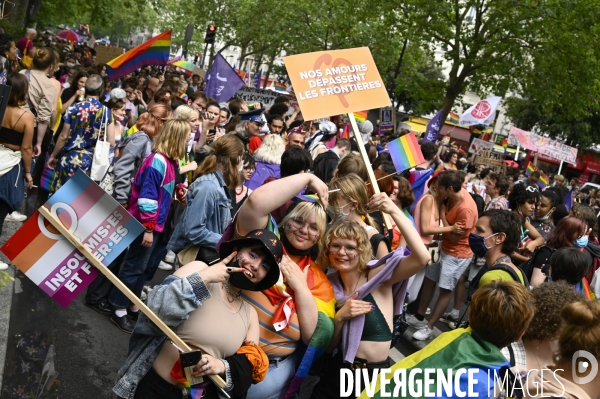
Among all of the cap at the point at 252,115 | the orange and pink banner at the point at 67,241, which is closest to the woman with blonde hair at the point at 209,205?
the orange and pink banner at the point at 67,241

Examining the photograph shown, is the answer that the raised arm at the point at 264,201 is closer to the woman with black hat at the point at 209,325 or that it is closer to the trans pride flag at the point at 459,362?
the woman with black hat at the point at 209,325

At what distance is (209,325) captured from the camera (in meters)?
3.18

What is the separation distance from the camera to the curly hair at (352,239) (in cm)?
405

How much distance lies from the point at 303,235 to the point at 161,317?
47.5 inches

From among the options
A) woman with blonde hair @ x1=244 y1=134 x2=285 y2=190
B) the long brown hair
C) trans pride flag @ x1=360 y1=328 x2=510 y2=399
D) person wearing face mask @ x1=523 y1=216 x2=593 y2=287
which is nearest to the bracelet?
trans pride flag @ x1=360 y1=328 x2=510 y2=399

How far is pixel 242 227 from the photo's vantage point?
3.93 metres

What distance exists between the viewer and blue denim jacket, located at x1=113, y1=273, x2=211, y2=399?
3.04m

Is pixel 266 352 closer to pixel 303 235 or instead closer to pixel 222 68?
pixel 303 235

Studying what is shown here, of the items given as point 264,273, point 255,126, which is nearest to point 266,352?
point 264,273

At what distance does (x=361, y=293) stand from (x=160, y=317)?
4.31 ft

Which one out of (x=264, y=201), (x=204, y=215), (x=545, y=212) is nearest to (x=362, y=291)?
(x=264, y=201)

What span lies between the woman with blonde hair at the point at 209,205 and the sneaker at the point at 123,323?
978 mm

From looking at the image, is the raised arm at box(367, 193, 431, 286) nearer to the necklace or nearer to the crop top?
the crop top

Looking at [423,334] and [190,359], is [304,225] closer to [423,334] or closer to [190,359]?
[190,359]
